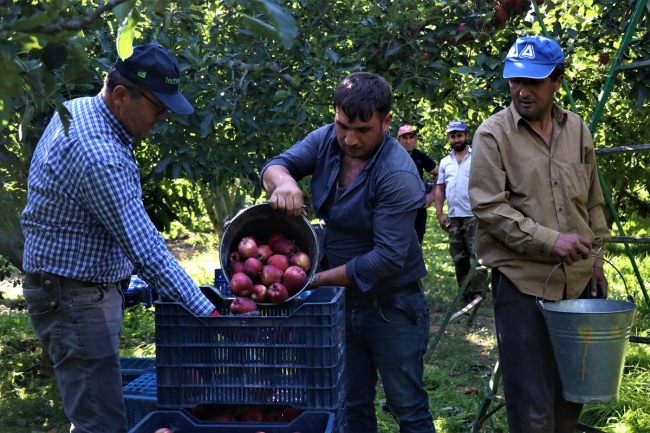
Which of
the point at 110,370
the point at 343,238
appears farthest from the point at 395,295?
the point at 110,370

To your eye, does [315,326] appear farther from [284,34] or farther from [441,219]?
[441,219]

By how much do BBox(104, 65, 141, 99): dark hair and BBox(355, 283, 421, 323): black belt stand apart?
3.69 feet

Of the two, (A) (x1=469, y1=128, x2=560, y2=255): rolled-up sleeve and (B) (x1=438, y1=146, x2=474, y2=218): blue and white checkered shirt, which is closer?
(A) (x1=469, y1=128, x2=560, y2=255): rolled-up sleeve

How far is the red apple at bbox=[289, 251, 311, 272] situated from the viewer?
253 cm

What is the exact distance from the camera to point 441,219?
8.00 meters

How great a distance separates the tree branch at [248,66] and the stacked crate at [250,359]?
233 centimetres

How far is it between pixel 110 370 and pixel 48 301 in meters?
0.30

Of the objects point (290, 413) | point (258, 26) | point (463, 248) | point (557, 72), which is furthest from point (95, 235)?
point (463, 248)

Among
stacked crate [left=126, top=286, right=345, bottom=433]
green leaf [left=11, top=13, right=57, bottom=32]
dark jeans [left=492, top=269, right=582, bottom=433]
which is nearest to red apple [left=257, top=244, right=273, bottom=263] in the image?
stacked crate [left=126, top=286, right=345, bottom=433]

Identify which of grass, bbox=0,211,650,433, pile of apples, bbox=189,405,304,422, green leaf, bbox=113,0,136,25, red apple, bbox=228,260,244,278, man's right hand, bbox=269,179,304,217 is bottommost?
grass, bbox=0,211,650,433

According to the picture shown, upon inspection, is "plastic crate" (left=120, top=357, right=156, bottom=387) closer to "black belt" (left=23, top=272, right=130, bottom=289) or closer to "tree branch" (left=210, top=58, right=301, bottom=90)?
"black belt" (left=23, top=272, right=130, bottom=289)

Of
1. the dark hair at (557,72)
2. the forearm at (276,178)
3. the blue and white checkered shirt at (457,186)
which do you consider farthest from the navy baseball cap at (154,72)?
the blue and white checkered shirt at (457,186)

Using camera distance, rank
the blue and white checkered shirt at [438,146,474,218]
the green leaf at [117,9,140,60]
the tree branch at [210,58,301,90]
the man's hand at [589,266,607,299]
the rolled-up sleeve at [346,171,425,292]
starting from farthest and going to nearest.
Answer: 1. the blue and white checkered shirt at [438,146,474,218]
2. the tree branch at [210,58,301,90]
3. the man's hand at [589,266,607,299]
4. the rolled-up sleeve at [346,171,425,292]
5. the green leaf at [117,9,140,60]

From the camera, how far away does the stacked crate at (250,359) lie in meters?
2.16
